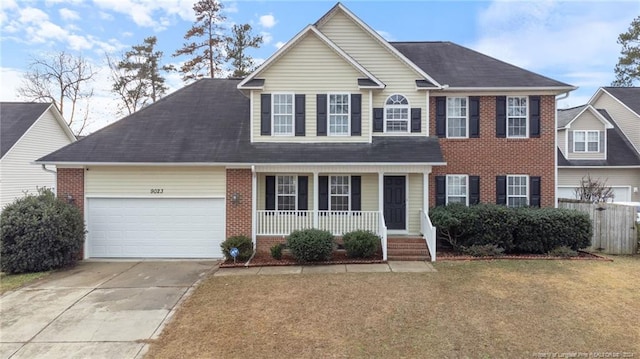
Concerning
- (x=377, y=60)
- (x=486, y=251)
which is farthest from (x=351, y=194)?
(x=377, y=60)

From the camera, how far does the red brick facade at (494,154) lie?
1288 centimetres

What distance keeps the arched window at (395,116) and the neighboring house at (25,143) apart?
16476mm

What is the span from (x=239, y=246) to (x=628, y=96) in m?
25.8

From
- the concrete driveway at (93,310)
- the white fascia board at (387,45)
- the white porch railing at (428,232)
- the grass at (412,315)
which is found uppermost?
the white fascia board at (387,45)

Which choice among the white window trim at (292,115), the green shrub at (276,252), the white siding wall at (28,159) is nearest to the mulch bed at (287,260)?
the green shrub at (276,252)

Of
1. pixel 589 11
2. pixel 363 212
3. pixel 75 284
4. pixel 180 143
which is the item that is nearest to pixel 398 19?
pixel 589 11

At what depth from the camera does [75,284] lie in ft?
29.7

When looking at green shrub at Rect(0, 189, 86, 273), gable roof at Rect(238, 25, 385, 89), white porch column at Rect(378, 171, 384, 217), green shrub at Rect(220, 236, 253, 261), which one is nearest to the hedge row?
white porch column at Rect(378, 171, 384, 217)

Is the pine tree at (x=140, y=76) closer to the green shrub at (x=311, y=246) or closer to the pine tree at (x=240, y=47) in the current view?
the pine tree at (x=240, y=47)

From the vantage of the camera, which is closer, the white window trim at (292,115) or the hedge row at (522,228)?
the hedge row at (522,228)

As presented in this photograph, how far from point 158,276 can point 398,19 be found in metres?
14.4

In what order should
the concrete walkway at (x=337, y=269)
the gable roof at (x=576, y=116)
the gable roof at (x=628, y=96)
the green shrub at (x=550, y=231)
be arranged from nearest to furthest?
the concrete walkway at (x=337, y=269) < the green shrub at (x=550, y=231) < the gable roof at (x=576, y=116) < the gable roof at (x=628, y=96)

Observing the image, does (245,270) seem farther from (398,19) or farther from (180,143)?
(398,19)

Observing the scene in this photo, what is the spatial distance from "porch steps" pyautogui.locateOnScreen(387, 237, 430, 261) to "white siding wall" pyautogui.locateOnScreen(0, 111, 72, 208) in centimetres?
1587
